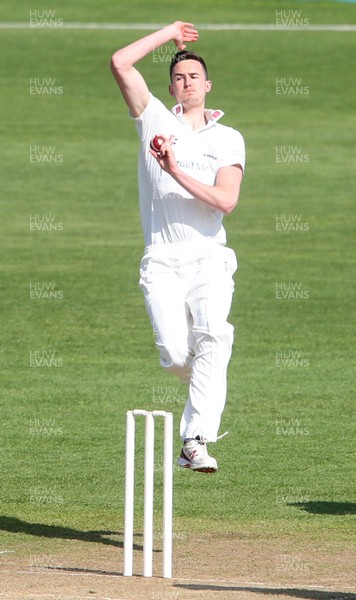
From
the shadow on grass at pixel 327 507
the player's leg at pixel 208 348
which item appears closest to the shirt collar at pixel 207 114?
the player's leg at pixel 208 348

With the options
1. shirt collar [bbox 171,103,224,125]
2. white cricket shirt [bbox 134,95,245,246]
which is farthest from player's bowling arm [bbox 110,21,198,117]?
shirt collar [bbox 171,103,224,125]

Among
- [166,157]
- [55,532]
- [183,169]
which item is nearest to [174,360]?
[183,169]

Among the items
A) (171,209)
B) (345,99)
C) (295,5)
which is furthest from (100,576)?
(295,5)

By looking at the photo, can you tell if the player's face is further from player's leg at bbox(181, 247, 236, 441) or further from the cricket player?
player's leg at bbox(181, 247, 236, 441)

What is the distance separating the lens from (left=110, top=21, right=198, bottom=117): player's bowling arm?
32.5 ft

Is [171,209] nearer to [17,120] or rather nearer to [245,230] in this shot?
[245,230]

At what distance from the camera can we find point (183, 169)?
10.0 metres

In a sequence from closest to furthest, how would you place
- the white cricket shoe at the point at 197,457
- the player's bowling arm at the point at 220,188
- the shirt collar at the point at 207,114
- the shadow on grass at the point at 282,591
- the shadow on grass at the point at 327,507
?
the shadow on grass at the point at 282,591 → the player's bowling arm at the point at 220,188 → the white cricket shoe at the point at 197,457 → the shirt collar at the point at 207,114 → the shadow on grass at the point at 327,507

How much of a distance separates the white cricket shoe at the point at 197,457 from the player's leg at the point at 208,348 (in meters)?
0.10

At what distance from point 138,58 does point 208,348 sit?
204 cm

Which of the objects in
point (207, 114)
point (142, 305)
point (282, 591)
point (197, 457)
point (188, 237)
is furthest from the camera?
point (142, 305)

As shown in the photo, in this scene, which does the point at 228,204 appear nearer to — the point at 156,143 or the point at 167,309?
the point at 156,143

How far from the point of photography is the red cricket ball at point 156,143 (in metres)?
9.42

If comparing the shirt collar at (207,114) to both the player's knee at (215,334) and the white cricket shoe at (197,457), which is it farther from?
the white cricket shoe at (197,457)
